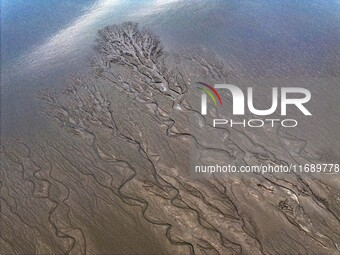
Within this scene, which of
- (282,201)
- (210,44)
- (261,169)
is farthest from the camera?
(210,44)

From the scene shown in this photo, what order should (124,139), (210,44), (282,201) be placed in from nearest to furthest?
1. (282,201)
2. (124,139)
3. (210,44)

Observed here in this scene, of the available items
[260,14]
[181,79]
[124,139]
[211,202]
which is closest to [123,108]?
[124,139]

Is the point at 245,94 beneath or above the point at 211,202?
above

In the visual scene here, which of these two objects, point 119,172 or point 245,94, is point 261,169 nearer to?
point 245,94

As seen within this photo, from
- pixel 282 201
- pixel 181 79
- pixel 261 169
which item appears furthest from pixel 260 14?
pixel 282 201

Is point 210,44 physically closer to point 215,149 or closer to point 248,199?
point 215,149

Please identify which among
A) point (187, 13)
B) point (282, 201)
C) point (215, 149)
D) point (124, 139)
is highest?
point (187, 13)

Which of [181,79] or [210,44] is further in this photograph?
[210,44]
